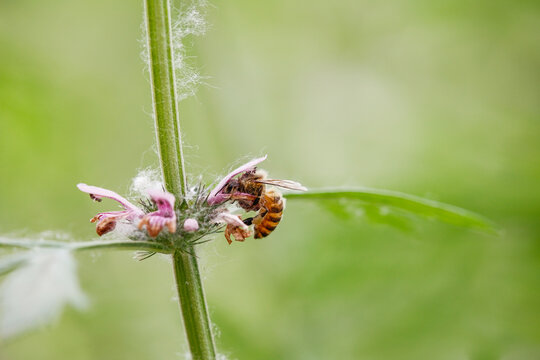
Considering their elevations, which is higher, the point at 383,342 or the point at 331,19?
the point at 331,19

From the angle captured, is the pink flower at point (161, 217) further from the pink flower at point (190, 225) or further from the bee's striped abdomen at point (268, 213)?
the bee's striped abdomen at point (268, 213)

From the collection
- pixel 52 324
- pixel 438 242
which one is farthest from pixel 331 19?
pixel 52 324

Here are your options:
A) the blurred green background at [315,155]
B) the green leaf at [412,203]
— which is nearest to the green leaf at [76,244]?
the green leaf at [412,203]

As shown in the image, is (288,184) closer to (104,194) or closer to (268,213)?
(268,213)

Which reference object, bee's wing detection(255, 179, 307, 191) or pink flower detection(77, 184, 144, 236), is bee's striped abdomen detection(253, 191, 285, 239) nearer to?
bee's wing detection(255, 179, 307, 191)

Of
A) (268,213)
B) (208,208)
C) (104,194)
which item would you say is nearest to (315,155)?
(268,213)

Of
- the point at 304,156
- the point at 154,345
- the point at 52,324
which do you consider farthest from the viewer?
the point at 304,156

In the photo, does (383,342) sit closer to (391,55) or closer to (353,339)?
(353,339)
